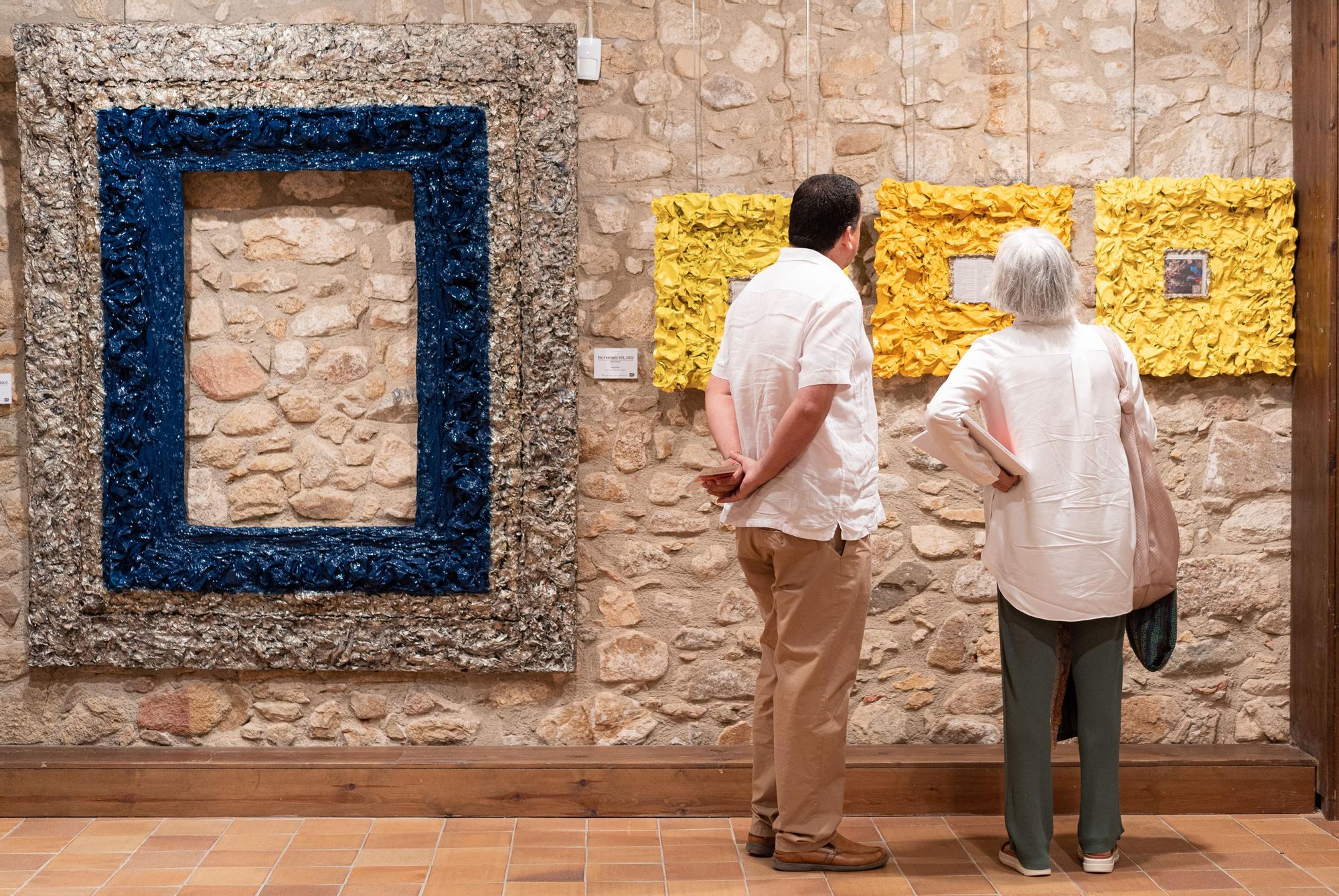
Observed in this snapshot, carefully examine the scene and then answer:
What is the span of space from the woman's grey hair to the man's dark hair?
37 centimetres

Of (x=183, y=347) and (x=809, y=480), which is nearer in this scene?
(x=809, y=480)

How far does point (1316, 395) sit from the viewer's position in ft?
11.0

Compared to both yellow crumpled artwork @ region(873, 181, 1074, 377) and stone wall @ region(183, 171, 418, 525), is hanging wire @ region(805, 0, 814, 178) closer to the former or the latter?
yellow crumpled artwork @ region(873, 181, 1074, 377)

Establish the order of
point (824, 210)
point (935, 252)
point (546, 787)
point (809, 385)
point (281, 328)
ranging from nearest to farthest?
point (809, 385), point (824, 210), point (546, 787), point (935, 252), point (281, 328)

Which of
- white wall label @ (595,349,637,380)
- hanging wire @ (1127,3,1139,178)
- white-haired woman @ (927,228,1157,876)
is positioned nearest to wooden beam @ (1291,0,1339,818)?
hanging wire @ (1127,3,1139,178)

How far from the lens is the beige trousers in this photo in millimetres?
2748

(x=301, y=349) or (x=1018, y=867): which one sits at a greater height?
(x=301, y=349)

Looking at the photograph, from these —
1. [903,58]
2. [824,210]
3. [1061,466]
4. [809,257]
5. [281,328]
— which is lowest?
[1061,466]

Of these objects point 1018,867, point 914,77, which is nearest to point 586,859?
point 1018,867

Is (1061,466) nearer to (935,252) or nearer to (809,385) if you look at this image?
(809,385)

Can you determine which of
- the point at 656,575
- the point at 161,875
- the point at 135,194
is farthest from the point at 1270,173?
the point at 161,875

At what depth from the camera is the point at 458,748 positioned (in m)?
3.47

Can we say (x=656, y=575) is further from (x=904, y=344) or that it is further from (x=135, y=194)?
(x=135, y=194)

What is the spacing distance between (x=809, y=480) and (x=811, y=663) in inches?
16.9
